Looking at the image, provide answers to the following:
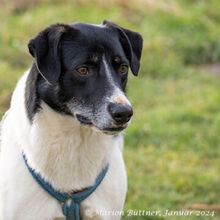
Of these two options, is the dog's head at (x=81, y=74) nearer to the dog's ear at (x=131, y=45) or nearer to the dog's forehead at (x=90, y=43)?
the dog's forehead at (x=90, y=43)

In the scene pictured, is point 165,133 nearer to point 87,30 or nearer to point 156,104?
point 156,104

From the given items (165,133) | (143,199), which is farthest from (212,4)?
(143,199)

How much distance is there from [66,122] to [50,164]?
29 cm

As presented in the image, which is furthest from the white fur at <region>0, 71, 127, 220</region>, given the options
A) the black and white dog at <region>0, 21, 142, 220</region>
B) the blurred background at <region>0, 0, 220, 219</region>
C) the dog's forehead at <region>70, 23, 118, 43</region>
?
the blurred background at <region>0, 0, 220, 219</region>

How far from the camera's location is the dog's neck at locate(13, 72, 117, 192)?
120 inches

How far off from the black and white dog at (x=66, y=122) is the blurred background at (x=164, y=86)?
1.34 meters

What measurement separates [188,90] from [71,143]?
4.56m

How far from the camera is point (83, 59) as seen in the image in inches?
117

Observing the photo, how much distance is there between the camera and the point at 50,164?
3.08 m

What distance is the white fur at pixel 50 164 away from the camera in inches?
118

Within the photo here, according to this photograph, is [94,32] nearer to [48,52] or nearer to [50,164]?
[48,52]

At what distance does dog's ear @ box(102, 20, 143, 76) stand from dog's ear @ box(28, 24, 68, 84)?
0.43 m

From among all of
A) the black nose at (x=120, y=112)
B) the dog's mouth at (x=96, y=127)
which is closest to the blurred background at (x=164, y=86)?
the dog's mouth at (x=96, y=127)

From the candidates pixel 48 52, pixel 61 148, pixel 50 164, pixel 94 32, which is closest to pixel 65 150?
pixel 61 148
